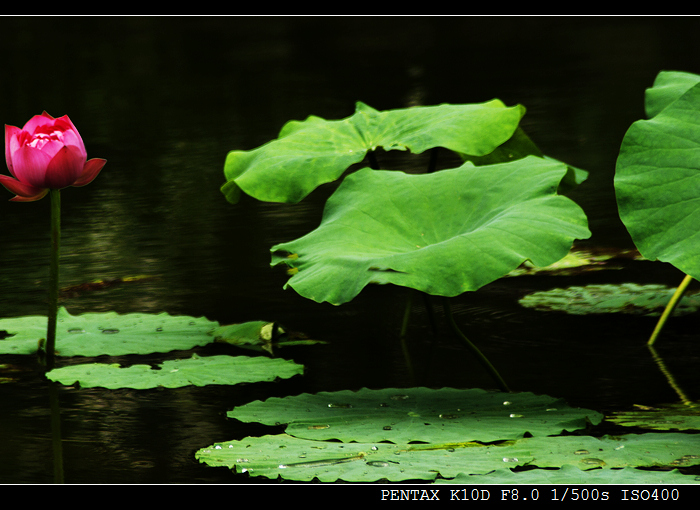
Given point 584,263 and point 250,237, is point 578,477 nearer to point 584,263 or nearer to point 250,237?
point 584,263

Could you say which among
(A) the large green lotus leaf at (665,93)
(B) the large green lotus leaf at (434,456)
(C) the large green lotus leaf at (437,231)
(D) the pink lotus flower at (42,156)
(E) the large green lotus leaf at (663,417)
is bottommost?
(E) the large green lotus leaf at (663,417)

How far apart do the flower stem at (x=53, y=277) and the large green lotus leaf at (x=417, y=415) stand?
0.52m

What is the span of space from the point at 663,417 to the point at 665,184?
1.34 feet

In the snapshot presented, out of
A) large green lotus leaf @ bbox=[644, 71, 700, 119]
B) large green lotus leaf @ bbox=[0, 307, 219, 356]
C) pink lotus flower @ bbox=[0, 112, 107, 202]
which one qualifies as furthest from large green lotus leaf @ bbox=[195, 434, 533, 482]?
large green lotus leaf @ bbox=[644, 71, 700, 119]

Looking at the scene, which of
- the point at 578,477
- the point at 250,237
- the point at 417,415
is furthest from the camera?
the point at 250,237

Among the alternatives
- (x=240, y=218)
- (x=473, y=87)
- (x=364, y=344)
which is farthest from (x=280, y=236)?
(x=473, y=87)

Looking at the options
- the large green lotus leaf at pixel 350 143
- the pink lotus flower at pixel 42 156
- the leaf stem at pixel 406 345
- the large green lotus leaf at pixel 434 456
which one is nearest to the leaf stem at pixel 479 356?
the leaf stem at pixel 406 345

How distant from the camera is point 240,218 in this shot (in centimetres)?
321

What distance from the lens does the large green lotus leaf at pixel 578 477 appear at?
114cm

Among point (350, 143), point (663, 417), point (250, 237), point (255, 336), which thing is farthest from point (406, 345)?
point (250, 237)

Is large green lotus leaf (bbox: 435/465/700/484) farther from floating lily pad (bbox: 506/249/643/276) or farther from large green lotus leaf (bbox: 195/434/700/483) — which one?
floating lily pad (bbox: 506/249/643/276)

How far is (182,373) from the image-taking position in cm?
173

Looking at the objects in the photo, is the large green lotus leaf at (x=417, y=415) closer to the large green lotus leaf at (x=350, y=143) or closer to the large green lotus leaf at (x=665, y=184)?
the large green lotus leaf at (x=665, y=184)
